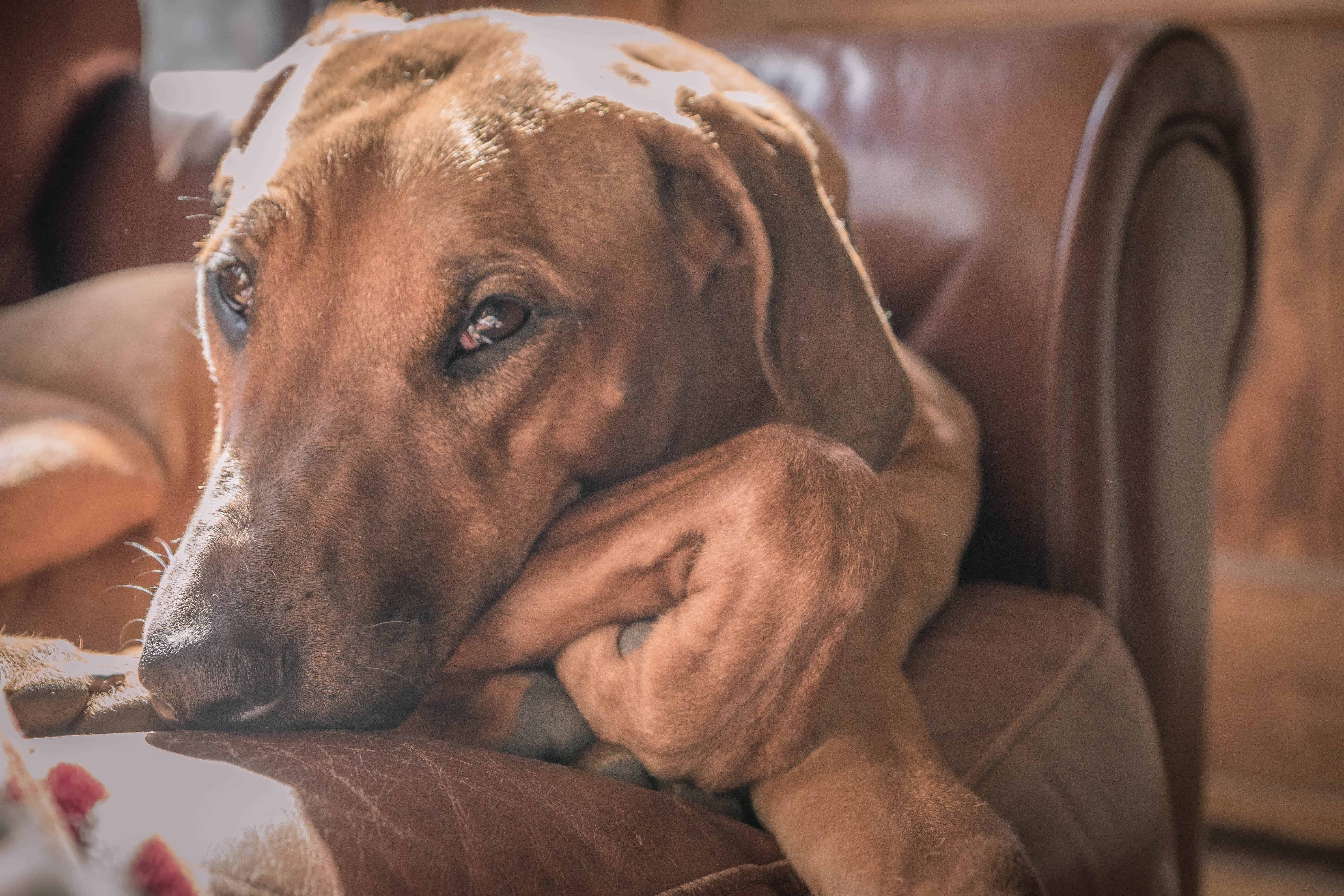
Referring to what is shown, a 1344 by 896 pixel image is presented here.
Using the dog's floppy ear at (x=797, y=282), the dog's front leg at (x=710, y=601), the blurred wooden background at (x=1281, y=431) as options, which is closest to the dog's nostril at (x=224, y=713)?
the dog's front leg at (x=710, y=601)

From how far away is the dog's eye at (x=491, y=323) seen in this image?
608 millimetres

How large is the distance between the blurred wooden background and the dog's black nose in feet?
6.02

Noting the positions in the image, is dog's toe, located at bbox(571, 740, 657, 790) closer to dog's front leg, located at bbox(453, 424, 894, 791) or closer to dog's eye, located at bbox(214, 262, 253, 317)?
dog's front leg, located at bbox(453, 424, 894, 791)

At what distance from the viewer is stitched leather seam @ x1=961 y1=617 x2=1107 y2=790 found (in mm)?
690

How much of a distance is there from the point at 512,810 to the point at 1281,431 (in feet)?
7.52

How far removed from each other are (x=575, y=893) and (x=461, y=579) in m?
0.20

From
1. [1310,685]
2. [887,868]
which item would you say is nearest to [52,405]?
[887,868]

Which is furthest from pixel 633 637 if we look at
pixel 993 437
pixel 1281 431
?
pixel 1281 431

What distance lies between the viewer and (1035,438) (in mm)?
1058

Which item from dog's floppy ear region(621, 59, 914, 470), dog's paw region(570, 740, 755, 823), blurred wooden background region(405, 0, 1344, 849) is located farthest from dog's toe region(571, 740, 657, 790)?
blurred wooden background region(405, 0, 1344, 849)

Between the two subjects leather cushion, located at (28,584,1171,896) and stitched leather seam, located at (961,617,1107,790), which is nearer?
leather cushion, located at (28,584,1171,896)

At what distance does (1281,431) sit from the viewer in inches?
89.5

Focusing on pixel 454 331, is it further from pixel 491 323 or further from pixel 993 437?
pixel 993 437

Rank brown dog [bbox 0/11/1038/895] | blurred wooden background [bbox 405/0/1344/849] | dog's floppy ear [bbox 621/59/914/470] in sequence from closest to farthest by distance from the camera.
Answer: brown dog [bbox 0/11/1038/895]
dog's floppy ear [bbox 621/59/914/470]
blurred wooden background [bbox 405/0/1344/849]
